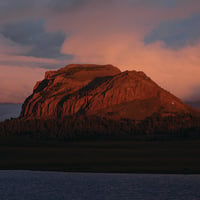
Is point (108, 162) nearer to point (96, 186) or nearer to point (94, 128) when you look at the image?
point (96, 186)

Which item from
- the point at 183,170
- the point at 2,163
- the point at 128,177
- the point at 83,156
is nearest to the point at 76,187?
the point at 128,177

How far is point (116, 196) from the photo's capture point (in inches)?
1955

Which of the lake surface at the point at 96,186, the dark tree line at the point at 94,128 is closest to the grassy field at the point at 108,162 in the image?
the lake surface at the point at 96,186

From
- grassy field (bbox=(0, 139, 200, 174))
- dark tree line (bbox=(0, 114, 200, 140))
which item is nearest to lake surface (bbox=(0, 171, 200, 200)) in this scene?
grassy field (bbox=(0, 139, 200, 174))

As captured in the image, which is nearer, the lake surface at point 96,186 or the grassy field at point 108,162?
the lake surface at point 96,186

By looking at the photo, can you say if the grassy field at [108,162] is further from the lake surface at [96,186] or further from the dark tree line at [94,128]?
the dark tree line at [94,128]

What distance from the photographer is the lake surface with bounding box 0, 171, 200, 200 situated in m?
49.7

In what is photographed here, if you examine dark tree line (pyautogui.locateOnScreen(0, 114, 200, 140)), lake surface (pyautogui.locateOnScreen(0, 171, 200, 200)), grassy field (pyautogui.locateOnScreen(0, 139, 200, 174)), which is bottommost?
lake surface (pyautogui.locateOnScreen(0, 171, 200, 200))

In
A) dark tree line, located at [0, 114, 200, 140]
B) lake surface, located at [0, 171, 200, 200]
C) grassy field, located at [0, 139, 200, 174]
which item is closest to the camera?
lake surface, located at [0, 171, 200, 200]

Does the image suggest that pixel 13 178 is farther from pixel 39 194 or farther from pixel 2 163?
pixel 2 163

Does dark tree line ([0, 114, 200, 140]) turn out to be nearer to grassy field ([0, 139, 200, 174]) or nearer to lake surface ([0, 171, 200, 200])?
grassy field ([0, 139, 200, 174])

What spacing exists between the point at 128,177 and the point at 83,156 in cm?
3142

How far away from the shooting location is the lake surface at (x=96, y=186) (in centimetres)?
4972

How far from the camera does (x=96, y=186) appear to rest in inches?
2243
